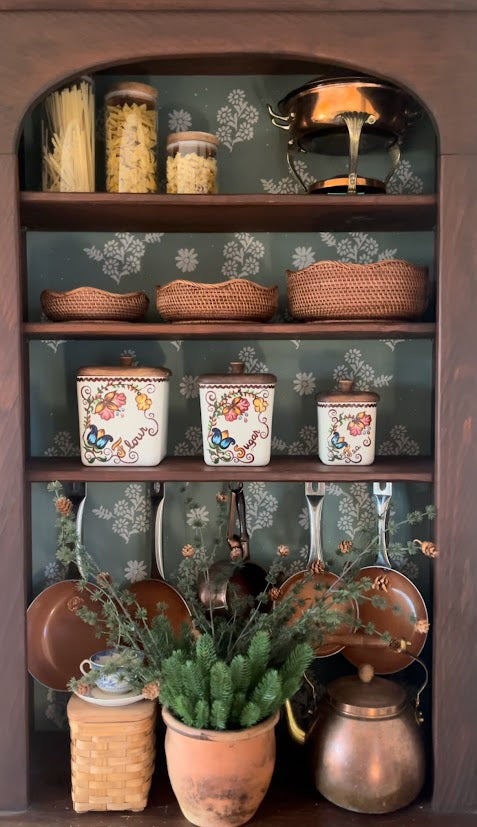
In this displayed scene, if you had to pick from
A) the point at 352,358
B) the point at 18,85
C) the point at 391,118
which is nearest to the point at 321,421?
the point at 352,358

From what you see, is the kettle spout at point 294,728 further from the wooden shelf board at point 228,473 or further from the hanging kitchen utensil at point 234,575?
the wooden shelf board at point 228,473

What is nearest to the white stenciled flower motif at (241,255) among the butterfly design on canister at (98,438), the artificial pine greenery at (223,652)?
the butterfly design on canister at (98,438)

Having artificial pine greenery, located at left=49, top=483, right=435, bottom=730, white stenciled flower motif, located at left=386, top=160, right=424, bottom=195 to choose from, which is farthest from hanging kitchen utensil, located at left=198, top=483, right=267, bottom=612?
white stenciled flower motif, located at left=386, top=160, right=424, bottom=195

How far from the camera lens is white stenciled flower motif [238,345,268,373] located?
5.75 feet

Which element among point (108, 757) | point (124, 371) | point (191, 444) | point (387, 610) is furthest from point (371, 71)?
point (108, 757)

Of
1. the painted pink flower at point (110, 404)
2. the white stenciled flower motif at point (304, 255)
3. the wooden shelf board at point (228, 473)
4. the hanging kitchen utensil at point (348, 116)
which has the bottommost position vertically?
the wooden shelf board at point (228, 473)

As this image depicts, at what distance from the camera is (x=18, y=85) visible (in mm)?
1391

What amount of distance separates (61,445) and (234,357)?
464 mm

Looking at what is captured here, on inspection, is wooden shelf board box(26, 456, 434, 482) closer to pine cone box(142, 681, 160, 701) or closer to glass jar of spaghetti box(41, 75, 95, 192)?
pine cone box(142, 681, 160, 701)

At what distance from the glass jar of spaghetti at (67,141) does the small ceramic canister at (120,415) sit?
390 millimetres

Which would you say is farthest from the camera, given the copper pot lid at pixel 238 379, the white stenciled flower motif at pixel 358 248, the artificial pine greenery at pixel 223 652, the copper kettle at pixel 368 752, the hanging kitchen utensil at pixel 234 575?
the white stenciled flower motif at pixel 358 248

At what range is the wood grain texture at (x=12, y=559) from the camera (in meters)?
1.42

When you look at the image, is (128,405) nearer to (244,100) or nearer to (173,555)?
(173,555)

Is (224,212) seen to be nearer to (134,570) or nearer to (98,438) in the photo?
(98,438)
